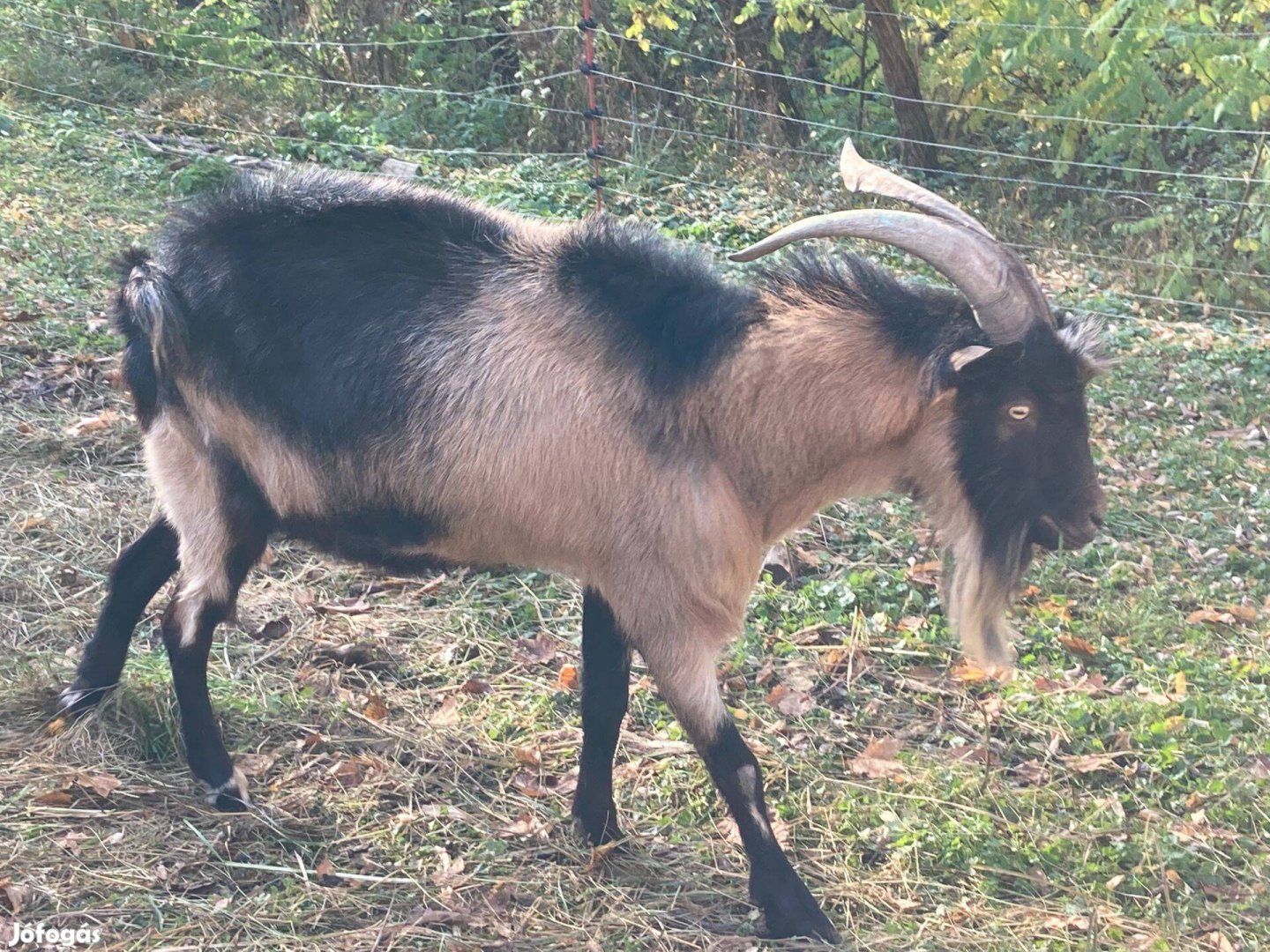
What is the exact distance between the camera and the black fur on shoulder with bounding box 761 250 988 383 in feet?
9.74

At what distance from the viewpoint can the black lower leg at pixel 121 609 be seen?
347 cm

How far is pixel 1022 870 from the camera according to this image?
3.16 metres

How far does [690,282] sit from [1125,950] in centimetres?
189

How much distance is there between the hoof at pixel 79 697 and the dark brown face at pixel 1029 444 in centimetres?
244

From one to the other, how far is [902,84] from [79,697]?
7.43 metres

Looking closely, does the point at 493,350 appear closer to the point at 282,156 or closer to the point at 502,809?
the point at 502,809

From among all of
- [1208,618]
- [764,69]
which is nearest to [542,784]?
[1208,618]

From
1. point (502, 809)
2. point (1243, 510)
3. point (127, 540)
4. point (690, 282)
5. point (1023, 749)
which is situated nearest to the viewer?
point (690, 282)

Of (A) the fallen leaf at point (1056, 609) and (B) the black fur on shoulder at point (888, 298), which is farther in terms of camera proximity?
(A) the fallen leaf at point (1056, 609)

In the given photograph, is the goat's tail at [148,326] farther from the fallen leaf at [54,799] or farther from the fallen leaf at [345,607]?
the fallen leaf at [345,607]

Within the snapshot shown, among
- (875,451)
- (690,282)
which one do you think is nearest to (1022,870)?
(875,451)

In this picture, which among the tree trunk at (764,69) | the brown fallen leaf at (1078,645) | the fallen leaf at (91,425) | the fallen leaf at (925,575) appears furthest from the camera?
the tree trunk at (764,69)

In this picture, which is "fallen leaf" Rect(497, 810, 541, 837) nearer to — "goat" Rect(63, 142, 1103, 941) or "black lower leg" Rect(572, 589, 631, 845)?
"black lower leg" Rect(572, 589, 631, 845)

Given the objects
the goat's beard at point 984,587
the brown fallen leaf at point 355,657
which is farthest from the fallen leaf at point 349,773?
A: the goat's beard at point 984,587
